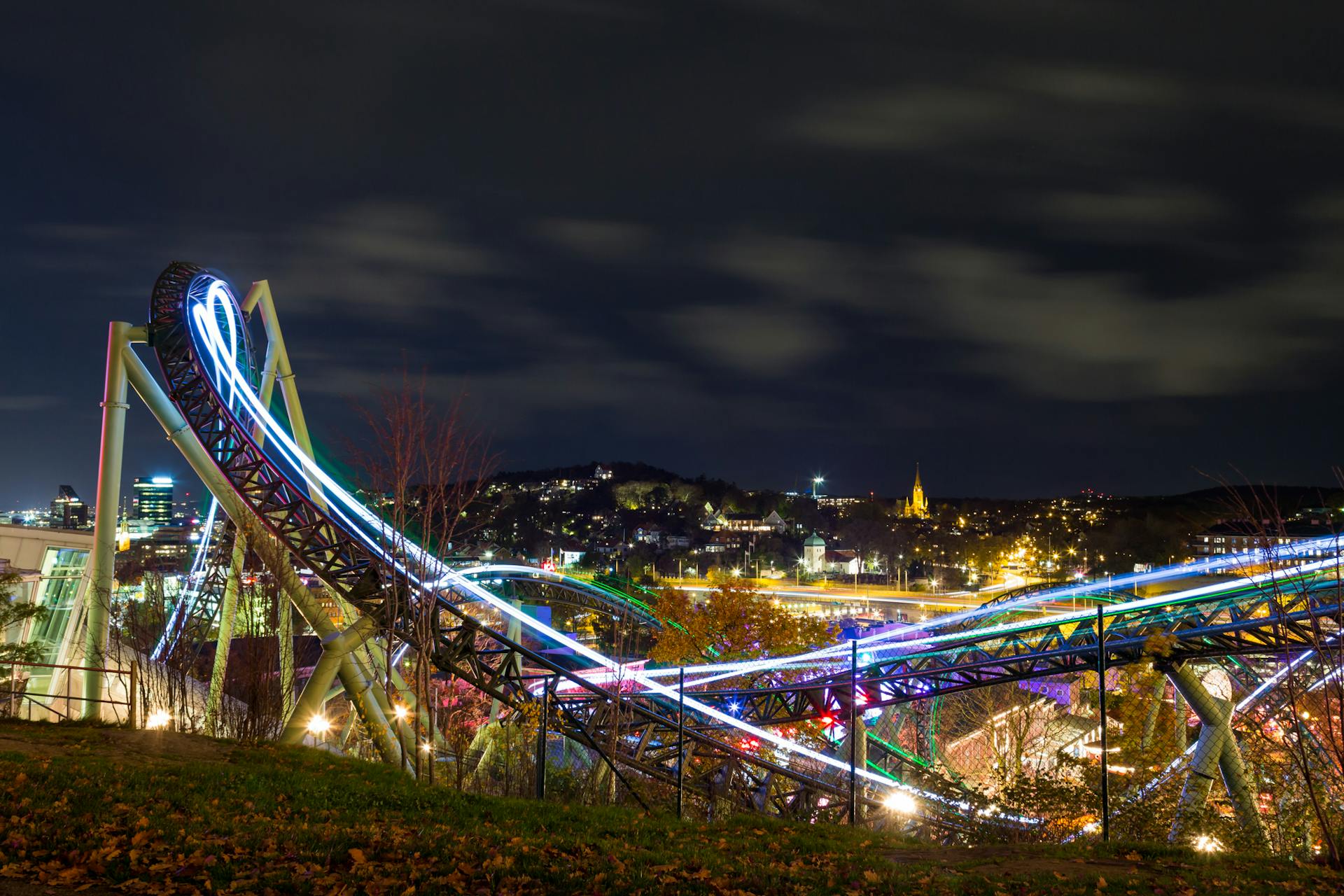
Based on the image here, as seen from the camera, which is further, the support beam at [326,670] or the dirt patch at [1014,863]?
the support beam at [326,670]

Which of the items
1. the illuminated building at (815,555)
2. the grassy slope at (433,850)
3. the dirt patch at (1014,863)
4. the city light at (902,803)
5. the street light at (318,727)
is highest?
the illuminated building at (815,555)

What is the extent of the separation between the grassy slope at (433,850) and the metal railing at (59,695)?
3.72m

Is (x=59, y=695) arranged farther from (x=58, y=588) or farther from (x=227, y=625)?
(x=58, y=588)

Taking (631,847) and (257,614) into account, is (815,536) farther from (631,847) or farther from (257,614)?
(631,847)

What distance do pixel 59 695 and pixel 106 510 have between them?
3.49 meters

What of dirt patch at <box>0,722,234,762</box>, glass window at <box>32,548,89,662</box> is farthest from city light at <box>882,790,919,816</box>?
glass window at <box>32,548,89,662</box>

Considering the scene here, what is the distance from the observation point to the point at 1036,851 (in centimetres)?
873

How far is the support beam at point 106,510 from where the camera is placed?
16391 mm

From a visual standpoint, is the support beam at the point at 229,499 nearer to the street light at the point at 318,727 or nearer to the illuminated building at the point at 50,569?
the street light at the point at 318,727

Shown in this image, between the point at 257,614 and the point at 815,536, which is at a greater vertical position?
the point at 815,536

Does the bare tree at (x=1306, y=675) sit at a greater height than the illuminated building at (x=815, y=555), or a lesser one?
lesser

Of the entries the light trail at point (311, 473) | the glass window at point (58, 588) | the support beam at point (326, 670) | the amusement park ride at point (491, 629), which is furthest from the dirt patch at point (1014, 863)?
the glass window at point (58, 588)

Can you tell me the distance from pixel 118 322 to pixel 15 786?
1248cm

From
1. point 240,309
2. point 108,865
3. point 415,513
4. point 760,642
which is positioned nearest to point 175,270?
point 240,309
